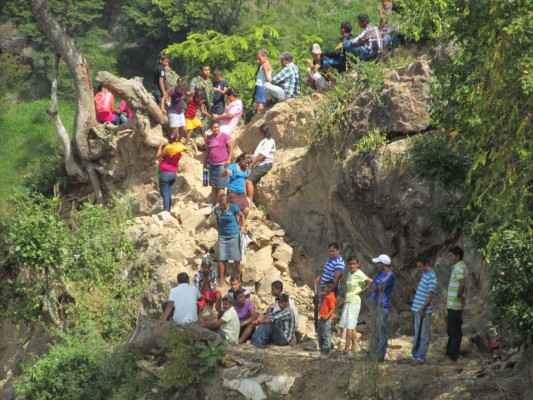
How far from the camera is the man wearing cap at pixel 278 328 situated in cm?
1566

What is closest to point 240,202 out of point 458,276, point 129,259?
point 129,259

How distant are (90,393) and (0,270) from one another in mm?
4315

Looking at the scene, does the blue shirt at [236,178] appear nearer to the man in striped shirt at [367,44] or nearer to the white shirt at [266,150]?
the white shirt at [266,150]

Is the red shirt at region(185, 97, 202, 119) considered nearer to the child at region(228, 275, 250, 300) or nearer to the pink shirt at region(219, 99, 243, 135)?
the pink shirt at region(219, 99, 243, 135)

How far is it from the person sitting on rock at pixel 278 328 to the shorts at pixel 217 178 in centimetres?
331

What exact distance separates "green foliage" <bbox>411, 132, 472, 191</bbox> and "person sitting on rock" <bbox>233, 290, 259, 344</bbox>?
345 cm

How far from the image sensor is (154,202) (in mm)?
20656

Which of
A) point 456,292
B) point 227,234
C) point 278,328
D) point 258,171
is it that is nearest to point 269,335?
point 278,328

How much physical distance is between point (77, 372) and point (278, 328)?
3.28 meters

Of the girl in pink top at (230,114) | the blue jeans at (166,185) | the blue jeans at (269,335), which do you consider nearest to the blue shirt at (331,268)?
the blue jeans at (269,335)

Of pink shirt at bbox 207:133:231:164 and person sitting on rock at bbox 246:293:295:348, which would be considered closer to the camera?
person sitting on rock at bbox 246:293:295:348

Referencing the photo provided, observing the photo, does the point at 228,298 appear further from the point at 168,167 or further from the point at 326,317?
the point at 168,167

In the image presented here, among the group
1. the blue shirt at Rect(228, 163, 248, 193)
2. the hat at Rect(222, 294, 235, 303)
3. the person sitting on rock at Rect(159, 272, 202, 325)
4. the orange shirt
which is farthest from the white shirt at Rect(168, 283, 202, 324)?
the blue shirt at Rect(228, 163, 248, 193)

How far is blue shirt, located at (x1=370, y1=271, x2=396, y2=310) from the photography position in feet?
47.3
